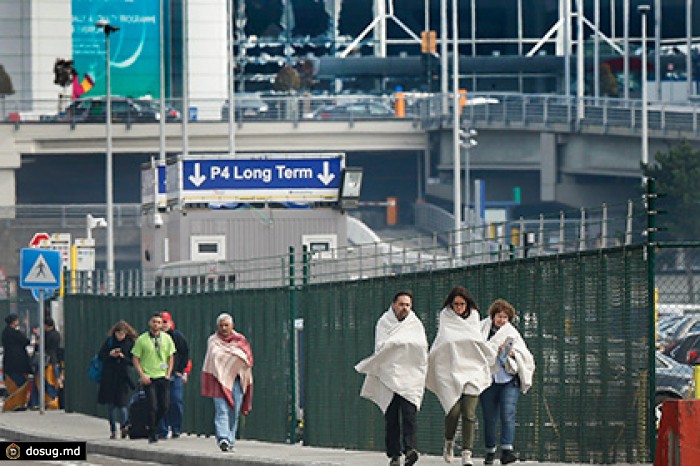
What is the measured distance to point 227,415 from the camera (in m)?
26.2

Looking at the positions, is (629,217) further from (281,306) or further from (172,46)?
(172,46)

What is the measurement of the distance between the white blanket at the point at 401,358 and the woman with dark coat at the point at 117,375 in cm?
946

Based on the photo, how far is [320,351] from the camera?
2688cm

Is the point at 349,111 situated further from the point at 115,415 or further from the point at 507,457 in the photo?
the point at 507,457

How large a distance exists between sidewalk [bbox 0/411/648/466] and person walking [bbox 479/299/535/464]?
1.51ft

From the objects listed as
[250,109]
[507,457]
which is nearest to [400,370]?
[507,457]

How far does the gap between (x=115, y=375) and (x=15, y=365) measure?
7.74 metres

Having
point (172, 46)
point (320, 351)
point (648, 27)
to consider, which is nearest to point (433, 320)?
point (320, 351)

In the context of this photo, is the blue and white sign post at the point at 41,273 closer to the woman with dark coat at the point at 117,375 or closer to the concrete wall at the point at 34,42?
the woman with dark coat at the point at 117,375

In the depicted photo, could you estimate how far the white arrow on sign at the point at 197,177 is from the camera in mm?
44062

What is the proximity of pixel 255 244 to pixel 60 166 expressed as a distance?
63052 mm

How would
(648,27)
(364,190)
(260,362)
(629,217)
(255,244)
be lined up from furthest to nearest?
(648,27)
(364,190)
(255,244)
(260,362)
(629,217)

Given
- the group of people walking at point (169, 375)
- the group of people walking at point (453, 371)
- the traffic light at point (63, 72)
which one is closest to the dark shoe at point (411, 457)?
the group of people walking at point (453, 371)

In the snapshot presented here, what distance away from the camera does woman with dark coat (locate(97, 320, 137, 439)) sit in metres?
29.6
